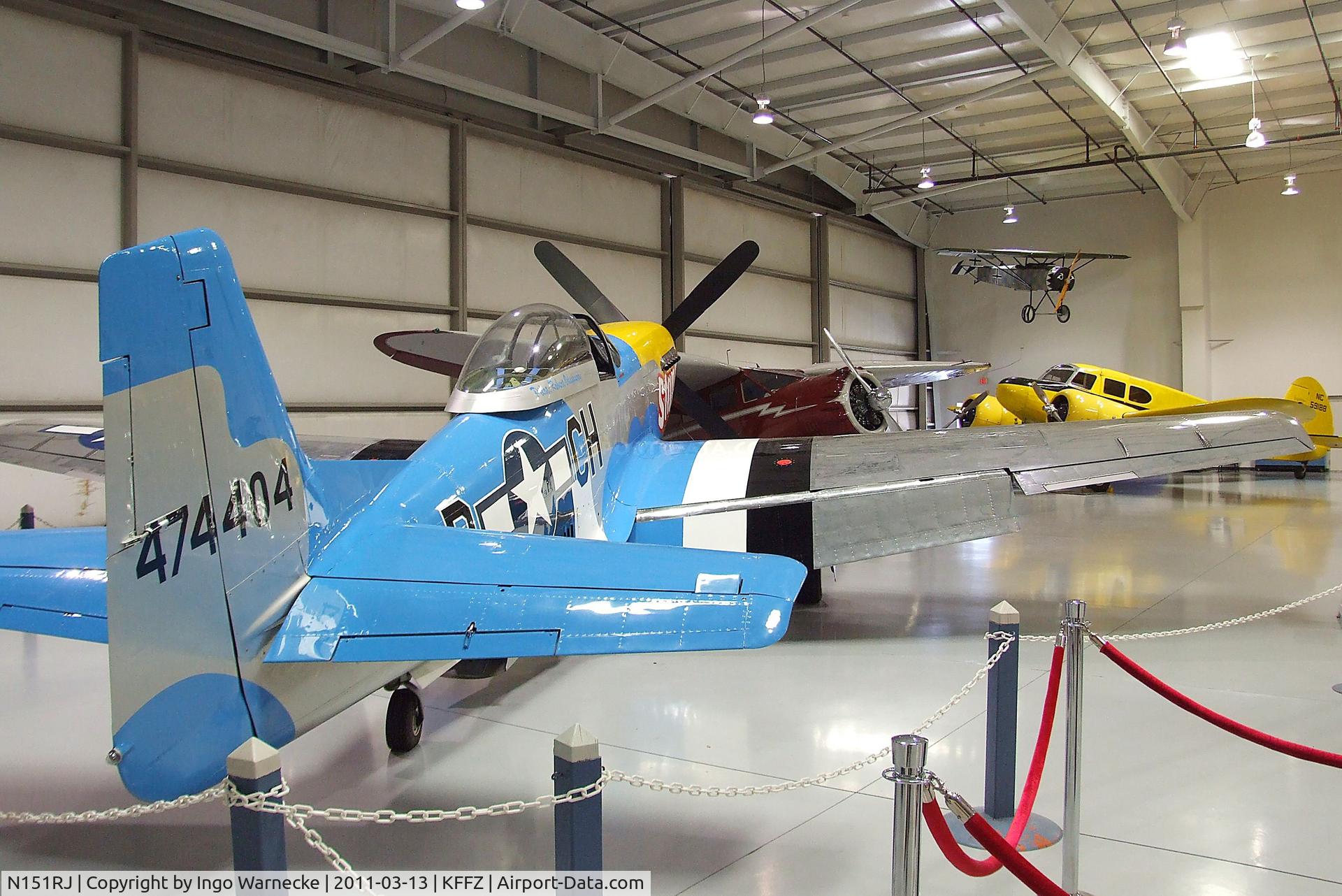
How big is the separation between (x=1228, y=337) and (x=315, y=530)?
26.8 m

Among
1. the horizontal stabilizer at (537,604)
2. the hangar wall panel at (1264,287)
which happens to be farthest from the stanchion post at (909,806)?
the hangar wall panel at (1264,287)

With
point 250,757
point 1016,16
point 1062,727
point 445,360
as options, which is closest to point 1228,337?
point 1016,16

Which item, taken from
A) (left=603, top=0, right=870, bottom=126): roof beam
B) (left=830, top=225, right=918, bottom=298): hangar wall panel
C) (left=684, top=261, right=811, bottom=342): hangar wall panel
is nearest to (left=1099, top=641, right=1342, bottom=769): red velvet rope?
(left=603, top=0, right=870, bottom=126): roof beam

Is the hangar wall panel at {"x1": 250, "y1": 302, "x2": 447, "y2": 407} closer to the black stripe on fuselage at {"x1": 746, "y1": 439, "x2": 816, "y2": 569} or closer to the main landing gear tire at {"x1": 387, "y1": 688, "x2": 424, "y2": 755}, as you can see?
the black stripe on fuselage at {"x1": 746, "y1": 439, "x2": 816, "y2": 569}

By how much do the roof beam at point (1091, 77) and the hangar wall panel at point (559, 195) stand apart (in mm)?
7555

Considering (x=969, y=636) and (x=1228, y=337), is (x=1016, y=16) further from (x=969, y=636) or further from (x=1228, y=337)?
(x=1228, y=337)

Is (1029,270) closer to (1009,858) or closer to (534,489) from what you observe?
(534,489)

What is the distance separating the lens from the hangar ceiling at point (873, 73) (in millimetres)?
13781

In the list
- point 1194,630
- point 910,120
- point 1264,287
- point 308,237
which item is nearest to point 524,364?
point 1194,630

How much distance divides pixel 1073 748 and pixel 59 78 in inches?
483

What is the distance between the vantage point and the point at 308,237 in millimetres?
12992

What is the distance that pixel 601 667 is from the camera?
605 centimetres

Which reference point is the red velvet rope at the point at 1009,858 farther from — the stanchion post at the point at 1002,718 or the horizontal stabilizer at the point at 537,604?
the stanchion post at the point at 1002,718

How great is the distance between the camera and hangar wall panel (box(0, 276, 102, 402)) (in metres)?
10.3
